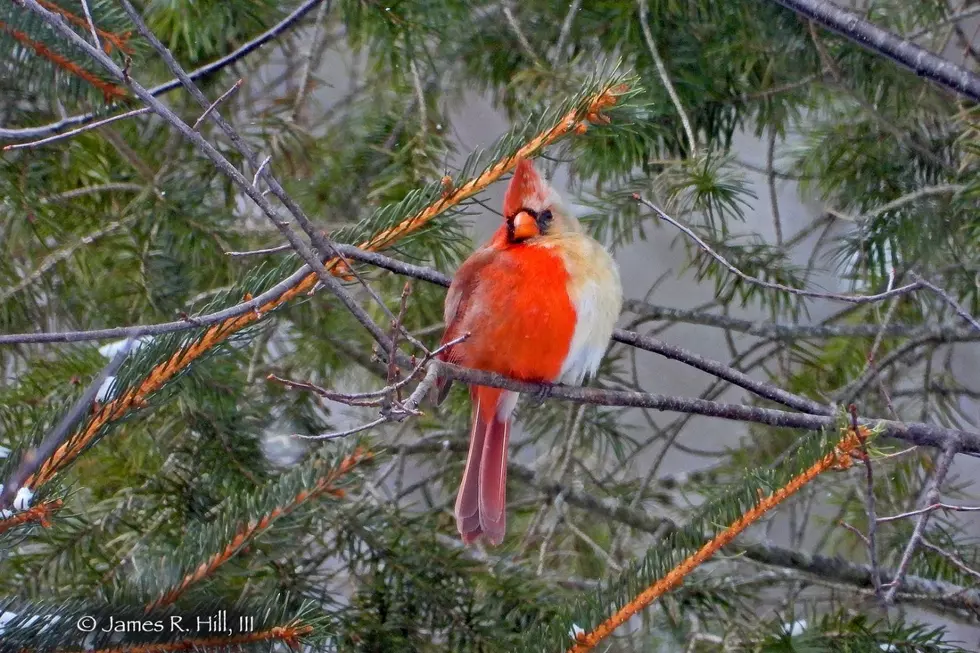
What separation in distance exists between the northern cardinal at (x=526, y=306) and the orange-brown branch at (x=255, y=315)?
401 millimetres

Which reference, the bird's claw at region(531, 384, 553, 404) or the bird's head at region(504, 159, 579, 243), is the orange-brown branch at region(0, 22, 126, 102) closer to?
the bird's head at region(504, 159, 579, 243)

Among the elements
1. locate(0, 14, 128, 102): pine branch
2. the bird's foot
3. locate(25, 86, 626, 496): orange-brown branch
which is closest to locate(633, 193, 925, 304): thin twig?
locate(25, 86, 626, 496): orange-brown branch

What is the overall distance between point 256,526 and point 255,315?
0.89 feet

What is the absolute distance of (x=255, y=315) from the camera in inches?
45.1

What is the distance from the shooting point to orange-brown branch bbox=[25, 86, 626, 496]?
1.06 meters

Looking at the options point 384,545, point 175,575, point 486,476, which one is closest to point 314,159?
point 486,476

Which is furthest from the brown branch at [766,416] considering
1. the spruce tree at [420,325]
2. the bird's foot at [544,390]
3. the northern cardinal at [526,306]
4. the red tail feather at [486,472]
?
the red tail feather at [486,472]

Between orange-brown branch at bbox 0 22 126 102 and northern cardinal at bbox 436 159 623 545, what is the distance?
62 centimetres

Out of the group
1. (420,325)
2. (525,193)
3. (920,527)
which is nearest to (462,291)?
(525,193)

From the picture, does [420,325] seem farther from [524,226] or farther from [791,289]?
[791,289]

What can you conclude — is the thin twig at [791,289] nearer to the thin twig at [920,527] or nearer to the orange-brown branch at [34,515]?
the thin twig at [920,527]

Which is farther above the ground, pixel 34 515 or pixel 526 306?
pixel 526 306

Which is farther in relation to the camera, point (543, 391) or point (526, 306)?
point (526, 306)

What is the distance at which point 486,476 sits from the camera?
186 cm
